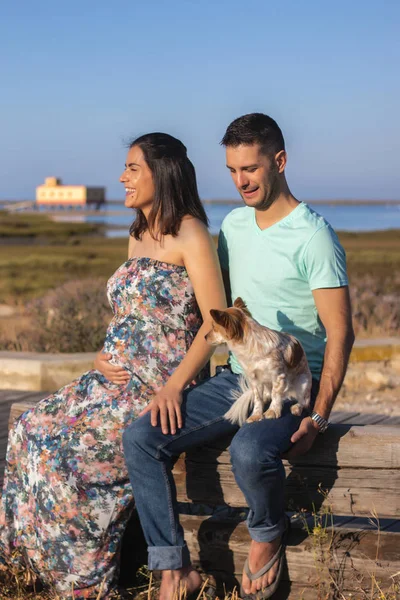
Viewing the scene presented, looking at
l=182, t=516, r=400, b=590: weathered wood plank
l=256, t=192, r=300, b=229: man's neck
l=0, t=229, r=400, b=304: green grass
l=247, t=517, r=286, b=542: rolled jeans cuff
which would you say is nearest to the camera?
l=247, t=517, r=286, b=542: rolled jeans cuff

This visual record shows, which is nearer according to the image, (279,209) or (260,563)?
(260,563)

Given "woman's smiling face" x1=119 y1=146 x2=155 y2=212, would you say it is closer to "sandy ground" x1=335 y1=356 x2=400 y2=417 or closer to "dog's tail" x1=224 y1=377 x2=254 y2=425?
"dog's tail" x1=224 y1=377 x2=254 y2=425

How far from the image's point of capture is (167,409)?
355cm

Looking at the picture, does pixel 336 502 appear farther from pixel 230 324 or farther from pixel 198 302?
pixel 198 302

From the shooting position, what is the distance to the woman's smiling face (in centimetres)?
412

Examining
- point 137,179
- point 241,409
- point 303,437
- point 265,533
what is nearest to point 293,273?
point 241,409

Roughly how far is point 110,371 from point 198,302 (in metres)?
0.51

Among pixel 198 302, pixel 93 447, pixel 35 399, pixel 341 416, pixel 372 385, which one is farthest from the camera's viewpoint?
pixel 372 385

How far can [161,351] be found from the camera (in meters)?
3.92

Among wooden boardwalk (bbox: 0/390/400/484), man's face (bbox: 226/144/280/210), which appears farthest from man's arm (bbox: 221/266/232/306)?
wooden boardwalk (bbox: 0/390/400/484)

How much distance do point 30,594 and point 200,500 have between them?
900 millimetres

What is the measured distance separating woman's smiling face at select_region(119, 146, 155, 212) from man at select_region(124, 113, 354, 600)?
0.42m

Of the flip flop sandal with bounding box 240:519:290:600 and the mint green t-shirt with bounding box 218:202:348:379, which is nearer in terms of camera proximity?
the flip flop sandal with bounding box 240:519:290:600

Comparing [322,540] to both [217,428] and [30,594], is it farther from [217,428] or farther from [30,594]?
[30,594]
